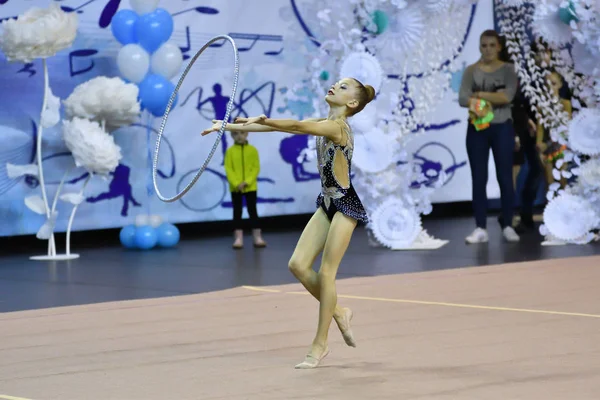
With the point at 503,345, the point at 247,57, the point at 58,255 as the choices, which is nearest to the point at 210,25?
the point at 247,57

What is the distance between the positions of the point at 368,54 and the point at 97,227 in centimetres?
378

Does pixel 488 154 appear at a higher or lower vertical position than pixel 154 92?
lower

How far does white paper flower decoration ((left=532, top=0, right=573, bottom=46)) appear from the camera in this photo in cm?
1147

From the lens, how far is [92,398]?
4.87 m

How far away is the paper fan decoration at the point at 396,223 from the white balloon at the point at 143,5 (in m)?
3.21

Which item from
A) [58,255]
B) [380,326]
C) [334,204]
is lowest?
[58,255]

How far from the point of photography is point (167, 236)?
1248cm

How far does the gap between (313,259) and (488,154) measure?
628 cm

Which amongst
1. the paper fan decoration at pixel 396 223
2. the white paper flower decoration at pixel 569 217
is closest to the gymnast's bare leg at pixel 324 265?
the paper fan decoration at pixel 396 223

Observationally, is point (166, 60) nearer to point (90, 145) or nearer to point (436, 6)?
point (90, 145)

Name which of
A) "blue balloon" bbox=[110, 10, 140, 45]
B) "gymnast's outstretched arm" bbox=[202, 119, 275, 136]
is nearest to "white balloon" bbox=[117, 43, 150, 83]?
"blue balloon" bbox=[110, 10, 140, 45]

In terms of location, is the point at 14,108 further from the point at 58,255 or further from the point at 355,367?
the point at 355,367

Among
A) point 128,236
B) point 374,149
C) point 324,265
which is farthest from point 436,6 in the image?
point 324,265

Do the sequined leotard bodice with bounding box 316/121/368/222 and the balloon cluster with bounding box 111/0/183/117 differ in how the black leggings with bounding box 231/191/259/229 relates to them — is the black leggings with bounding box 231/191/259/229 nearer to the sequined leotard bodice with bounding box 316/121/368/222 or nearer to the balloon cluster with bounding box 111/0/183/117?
the balloon cluster with bounding box 111/0/183/117
